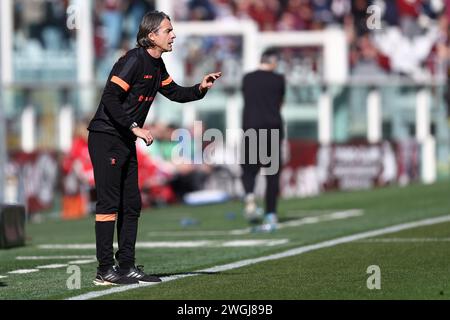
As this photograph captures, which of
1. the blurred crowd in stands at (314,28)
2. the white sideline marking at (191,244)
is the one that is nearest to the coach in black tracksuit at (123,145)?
the white sideline marking at (191,244)

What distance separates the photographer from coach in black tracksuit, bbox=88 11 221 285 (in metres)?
9.19

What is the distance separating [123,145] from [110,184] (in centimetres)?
29

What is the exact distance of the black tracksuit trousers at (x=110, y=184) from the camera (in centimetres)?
922

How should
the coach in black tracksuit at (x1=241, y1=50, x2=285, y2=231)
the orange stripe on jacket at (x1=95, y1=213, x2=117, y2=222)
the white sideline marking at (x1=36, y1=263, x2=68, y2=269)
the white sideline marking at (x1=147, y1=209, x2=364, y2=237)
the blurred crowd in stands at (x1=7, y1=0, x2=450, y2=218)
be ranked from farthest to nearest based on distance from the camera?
the blurred crowd in stands at (x1=7, y1=0, x2=450, y2=218), the coach in black tracksuit at (x1=241, y1=50, x2=285, y2=231), the white sideline marking at (x1=147, y1=209, x2=364, y2=237), the white sideline marking at (x1=36, y1=263, x2=68, y2=269), the orange stripe on jacket at (x1=95, y1=213, x2=117, y2=222)

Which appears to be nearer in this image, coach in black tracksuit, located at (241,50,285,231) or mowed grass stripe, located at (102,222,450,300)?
mowed grass stripe, located at (102,222,450,300)

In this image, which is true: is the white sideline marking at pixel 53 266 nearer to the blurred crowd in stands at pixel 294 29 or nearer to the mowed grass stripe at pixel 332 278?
the mowed grass stripe at pixel 332 278

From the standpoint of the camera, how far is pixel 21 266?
36.6 feet

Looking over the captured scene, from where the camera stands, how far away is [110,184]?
922cm

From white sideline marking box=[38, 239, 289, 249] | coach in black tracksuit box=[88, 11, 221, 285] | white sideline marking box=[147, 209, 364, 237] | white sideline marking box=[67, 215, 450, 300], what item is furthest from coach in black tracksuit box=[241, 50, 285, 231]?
coach in black tracksuit box=[88, 11, 221, 285]

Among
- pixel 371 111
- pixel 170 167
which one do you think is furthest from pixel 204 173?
pixel 371 111

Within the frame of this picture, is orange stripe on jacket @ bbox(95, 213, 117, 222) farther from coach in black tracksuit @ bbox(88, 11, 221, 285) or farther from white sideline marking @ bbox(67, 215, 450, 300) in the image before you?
white sideline marking @ bbox(67, 215, 450, 300)

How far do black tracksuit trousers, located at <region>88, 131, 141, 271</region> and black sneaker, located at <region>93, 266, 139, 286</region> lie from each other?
4cm
